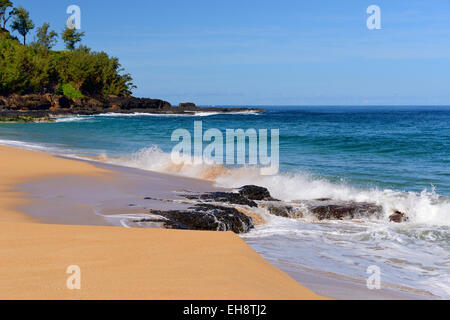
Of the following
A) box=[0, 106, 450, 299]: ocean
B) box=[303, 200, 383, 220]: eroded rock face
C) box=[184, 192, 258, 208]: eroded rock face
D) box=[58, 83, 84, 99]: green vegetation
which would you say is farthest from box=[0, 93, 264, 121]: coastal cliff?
box=[303, 200, 383, 220]: eroded rock face

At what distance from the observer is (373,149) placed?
83.4ft

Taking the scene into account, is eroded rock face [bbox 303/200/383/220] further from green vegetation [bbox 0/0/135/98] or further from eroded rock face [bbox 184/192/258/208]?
green vegetation [bbox 0/0/135/98]

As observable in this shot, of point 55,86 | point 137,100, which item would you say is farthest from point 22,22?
point 137,100

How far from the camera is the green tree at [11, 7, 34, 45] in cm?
9538

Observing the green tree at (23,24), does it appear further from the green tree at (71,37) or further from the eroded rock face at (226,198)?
the eroded rock face at (226,198)

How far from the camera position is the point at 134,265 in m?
4.14

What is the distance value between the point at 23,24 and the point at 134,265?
105 metres

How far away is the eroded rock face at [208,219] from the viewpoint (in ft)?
24.1

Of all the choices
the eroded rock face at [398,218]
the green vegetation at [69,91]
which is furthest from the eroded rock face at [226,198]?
the green vegetation at [69,91]

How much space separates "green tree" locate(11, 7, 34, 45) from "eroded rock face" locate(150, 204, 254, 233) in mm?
100648

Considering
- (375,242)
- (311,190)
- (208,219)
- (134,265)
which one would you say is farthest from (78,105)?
(134,265)

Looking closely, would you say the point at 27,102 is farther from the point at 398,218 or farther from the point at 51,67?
the point at 398,218
